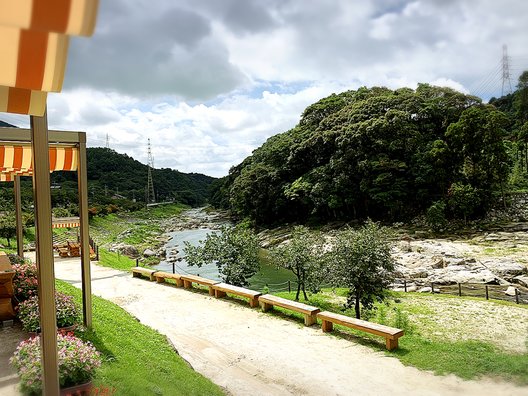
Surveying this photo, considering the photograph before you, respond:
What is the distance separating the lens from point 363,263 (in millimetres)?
10180

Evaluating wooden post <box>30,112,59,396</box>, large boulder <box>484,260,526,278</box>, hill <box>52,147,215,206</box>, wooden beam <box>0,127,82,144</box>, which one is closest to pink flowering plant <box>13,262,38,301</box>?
wooden beam <box>0,127,82,144</box>

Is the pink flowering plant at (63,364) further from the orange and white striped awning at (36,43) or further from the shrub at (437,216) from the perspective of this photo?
the shrub at (437,216)

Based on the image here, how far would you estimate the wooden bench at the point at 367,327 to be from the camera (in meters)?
7.63

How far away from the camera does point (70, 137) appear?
5.94 m

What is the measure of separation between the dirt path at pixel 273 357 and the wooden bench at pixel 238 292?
0.25 meters

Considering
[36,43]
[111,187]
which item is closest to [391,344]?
[36,43]

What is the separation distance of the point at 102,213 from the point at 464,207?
1427 inches

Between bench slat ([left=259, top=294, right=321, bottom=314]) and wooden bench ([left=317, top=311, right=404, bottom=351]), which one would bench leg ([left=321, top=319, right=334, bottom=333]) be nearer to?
wooden bench ([left=317, top=311, right=404, bottom=351])

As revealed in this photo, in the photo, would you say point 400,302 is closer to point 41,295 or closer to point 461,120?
point 41,295

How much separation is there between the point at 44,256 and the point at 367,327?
6359mm

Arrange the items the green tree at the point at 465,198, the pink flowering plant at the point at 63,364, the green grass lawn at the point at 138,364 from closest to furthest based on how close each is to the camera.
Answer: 1. the pink flowering plant at the point at 63,364
2. the green grass lawn at the point at 138,364
3. the green tree at the point at 465,198

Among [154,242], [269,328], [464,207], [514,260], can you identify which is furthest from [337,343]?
[154,242]

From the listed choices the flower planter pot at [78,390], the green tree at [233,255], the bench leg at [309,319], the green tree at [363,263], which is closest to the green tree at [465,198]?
the green tree at [233,255]

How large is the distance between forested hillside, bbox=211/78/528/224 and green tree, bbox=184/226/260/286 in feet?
61.2
